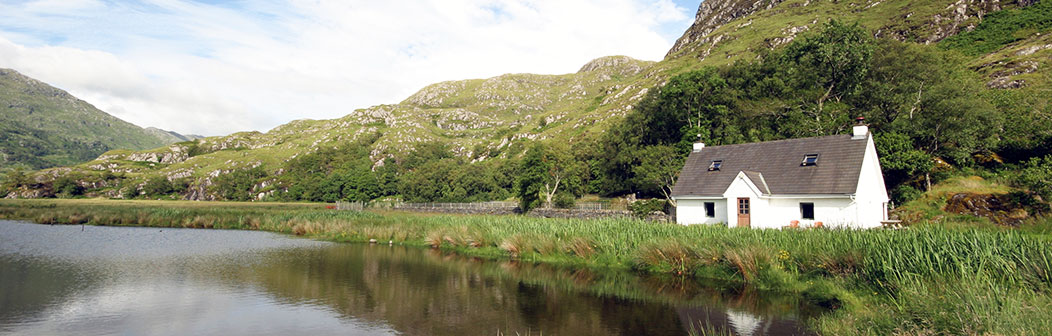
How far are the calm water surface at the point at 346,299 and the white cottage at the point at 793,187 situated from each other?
15261 millimetres

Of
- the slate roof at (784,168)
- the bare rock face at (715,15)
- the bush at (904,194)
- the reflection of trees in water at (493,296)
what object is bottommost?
the reflection of trees in water at (493,296)

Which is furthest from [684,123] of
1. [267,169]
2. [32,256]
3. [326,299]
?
[267,169]

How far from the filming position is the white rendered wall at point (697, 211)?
3216 cm

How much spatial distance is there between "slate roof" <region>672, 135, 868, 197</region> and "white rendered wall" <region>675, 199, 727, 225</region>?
62 centimetres

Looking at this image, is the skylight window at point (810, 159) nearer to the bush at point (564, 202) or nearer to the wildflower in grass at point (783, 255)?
the wildflower in grass at point (783, 255)

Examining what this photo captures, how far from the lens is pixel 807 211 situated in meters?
29.5

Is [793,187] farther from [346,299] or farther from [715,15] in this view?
[715,15]

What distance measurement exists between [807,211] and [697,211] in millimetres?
6646

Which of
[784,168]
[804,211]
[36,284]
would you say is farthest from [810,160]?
[36,284]

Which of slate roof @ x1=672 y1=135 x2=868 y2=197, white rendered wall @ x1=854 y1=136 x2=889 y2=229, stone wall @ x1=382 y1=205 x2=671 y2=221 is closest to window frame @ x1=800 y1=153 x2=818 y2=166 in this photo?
slate roof @ x1=672 y1=135 x2=868 y2=197

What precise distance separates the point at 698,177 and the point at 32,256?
40.6m

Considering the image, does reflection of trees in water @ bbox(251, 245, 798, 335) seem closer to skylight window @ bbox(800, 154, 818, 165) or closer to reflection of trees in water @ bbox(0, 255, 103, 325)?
reflection of trees in water @ bbox(0, 255, 103, 325)

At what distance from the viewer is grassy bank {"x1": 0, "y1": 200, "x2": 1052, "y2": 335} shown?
806 cm

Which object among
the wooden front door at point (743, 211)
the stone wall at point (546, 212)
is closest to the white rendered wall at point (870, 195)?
the wooden front door at point (743, 211)
